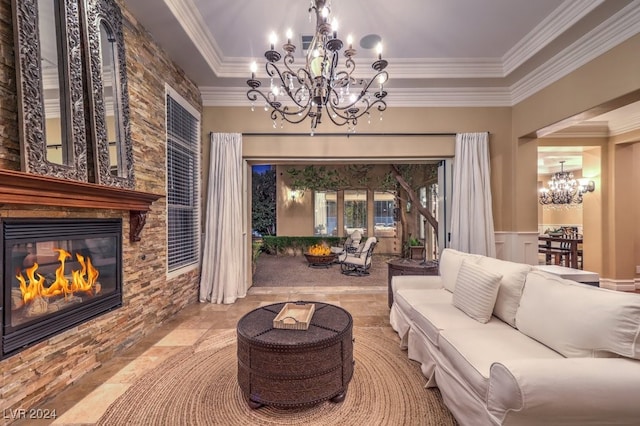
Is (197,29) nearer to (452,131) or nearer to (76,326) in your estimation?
(76,326)

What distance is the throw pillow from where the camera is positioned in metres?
2.22

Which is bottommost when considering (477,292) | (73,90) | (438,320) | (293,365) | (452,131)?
(293,365)

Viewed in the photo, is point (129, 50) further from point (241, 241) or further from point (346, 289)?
point (346, 289)

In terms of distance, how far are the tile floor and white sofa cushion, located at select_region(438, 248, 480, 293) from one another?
2.96 ft

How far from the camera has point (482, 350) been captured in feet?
5.69

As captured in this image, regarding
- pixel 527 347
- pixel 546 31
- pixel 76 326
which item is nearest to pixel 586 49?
pixel 546 31

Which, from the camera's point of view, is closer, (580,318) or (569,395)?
(569,395)

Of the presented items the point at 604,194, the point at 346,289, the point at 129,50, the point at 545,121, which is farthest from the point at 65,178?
the point at 604,194

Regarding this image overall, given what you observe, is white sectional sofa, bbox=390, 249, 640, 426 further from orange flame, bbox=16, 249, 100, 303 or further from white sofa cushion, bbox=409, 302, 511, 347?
orange flame, bbox=16, 249, 100, 303

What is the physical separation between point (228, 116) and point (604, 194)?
6885 millimetres

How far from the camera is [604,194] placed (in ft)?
17.3

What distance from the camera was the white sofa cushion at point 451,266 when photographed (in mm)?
2945

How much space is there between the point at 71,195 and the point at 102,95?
36.8 inches

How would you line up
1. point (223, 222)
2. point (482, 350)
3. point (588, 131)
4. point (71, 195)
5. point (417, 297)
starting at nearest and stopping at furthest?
1. point (482, 350)
2. point (71, 195)
3. point (417, 297)
4. point (223, 222)
5. point (588, 131)
